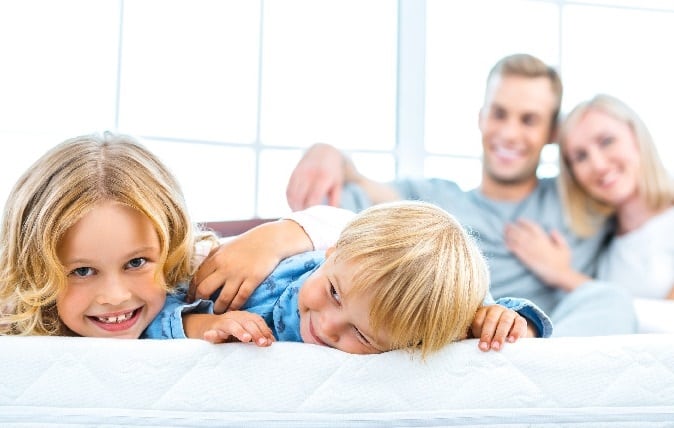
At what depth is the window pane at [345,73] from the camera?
7.90 ft

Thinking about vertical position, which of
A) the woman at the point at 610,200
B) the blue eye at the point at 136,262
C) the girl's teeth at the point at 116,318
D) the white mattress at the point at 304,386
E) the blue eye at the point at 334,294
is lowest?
the white mattress at the point at 304,386

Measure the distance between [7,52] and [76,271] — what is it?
1489mm

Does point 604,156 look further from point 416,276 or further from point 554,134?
point 416,276

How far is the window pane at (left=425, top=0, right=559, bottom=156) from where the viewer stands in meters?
2.47

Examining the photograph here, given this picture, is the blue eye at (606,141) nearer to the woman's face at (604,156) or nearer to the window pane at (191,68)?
the woman's face at (604,156)

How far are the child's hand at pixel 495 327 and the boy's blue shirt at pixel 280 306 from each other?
0.09 meters

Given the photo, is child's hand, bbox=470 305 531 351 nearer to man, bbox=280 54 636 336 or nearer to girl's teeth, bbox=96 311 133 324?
girl's teeth, bbox=96 311 133 324

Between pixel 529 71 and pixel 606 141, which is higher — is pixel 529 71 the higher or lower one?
the higher one

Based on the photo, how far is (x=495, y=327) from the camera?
2.70 feet

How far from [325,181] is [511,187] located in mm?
596

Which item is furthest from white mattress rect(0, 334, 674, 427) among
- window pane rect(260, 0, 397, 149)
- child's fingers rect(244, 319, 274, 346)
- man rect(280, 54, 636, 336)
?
window pane rect(260, 0, 397, 149)

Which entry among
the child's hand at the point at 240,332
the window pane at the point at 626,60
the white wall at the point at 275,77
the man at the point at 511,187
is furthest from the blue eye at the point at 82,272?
the window pane at the point at 626,60

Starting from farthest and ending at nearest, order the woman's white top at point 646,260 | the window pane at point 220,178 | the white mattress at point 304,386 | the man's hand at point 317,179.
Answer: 1. the window pane at point 220,178
2. the woman's white top at point 646,260
3. the man's hand at point 317,179
4. the white mattress at point 304,386

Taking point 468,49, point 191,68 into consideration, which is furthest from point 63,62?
point 468,49
